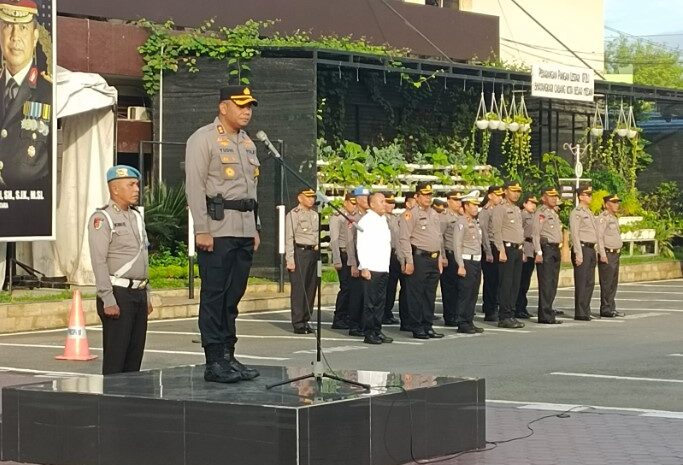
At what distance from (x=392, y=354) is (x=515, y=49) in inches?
816

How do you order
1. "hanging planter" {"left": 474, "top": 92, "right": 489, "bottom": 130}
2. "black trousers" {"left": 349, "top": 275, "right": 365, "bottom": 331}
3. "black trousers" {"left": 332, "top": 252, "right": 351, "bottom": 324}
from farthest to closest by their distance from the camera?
"hanging planter" {"left": 474, "top": 92, "right": 489, "bottom": 130}
"black trousers" {"left": 332, "top": 252, "right": 351, "bottom": 324}
"black trousers" {"left": 349, "top": 275, "right": 365, "bottom": 331}

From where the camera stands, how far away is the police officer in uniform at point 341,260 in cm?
2084

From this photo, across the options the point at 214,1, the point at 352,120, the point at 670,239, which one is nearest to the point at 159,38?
the point at 214,1

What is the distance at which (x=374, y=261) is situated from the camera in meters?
18.8

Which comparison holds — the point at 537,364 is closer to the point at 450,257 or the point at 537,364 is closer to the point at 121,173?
the point at 450,257

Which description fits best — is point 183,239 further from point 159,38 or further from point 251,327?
point 251,327

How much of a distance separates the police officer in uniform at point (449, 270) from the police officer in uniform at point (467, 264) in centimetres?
28

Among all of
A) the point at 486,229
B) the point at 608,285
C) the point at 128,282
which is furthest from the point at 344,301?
the point at 128,282

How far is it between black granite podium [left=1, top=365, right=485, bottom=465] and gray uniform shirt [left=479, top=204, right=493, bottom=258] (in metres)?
11.5

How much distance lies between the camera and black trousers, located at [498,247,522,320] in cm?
2134

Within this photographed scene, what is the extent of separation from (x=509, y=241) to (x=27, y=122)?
7234 millimetres

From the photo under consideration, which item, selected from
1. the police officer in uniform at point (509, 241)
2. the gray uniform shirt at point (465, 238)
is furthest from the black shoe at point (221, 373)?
the police officer in uniform at point (509, 241)

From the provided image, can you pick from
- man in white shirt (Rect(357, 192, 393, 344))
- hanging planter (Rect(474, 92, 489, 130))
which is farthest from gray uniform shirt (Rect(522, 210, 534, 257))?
hanging planter (Rect(474, 92, 489, 130))

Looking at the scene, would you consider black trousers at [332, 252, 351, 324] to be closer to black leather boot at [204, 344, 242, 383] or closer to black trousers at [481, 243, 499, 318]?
black trousers at [481, 243, 499, 318]
